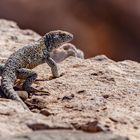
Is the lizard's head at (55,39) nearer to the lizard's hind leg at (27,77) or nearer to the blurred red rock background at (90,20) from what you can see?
the lizard's hind leg at (27,77)

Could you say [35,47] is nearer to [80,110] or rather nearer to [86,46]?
[80,110]

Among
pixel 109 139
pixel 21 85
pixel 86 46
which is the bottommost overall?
pixel 86 46

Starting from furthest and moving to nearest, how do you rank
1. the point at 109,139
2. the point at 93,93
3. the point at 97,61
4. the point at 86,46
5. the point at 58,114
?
1. the point at 86,46
2. the point at 97,61
3. the point at 93,93
4. the point at 58,114
5. the point at 109,139

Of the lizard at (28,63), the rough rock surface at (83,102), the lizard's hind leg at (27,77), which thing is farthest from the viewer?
the lizard's hind leg at (27,77)

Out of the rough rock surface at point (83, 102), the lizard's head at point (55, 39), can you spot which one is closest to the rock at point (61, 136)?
the rough rock surface at point (83, 102)

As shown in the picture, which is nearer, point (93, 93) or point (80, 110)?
point (80, 110)

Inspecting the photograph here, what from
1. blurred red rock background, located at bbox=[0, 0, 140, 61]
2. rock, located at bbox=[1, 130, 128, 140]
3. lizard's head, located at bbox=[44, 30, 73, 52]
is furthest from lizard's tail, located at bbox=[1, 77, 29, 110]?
blurred red rock background, located at bbox=[0, 0, 140, 61]

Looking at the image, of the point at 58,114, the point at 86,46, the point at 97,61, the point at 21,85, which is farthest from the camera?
the point at 86,46

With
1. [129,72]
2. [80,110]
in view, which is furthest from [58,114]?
[129,72]
